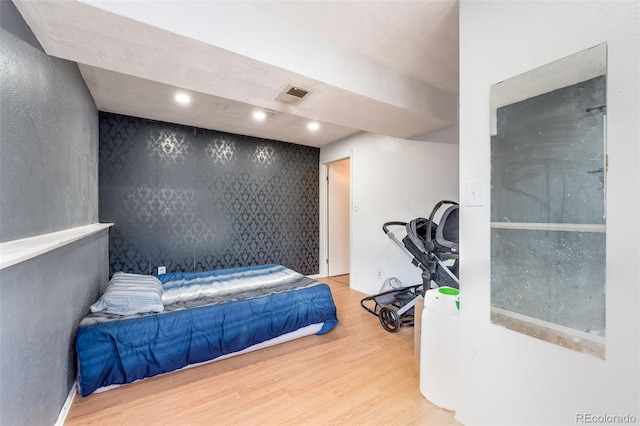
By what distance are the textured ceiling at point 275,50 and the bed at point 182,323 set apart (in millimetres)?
1778

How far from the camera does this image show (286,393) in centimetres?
174

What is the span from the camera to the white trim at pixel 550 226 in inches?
42.0

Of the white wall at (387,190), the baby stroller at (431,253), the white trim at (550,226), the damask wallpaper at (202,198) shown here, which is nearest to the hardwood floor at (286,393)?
the baby stroller at (431,253)

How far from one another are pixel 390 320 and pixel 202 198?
10.0 ft

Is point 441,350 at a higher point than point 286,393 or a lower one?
higher

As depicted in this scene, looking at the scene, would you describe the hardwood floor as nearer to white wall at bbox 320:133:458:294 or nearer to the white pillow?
the white pillow

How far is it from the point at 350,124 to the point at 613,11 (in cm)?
196

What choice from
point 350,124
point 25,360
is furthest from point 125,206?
point 350,124

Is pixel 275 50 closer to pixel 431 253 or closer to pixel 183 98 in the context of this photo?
pixel 183 98

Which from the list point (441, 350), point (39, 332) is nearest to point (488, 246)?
point (441, 350)

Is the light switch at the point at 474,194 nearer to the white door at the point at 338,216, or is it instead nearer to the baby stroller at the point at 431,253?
the baby stroller at the point at 431,253

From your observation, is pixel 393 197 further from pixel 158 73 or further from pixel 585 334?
pixel 158 73

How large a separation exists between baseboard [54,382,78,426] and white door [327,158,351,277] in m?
3.68

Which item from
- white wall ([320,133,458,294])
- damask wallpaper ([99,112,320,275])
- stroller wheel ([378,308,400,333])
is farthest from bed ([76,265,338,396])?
white wall ([320,133,458,294])
